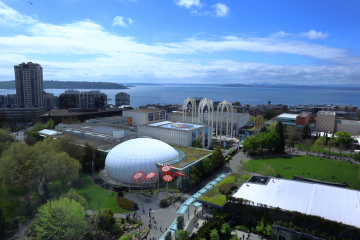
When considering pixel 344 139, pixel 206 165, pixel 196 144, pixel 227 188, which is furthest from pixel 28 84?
pixel 344 139

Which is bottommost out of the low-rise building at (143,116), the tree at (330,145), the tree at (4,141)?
the tree at (330,145)

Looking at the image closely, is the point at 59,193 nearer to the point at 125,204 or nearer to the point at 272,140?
the point at 125,204

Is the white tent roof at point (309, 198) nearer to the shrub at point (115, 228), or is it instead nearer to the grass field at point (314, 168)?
the grass field at point (314, 168)

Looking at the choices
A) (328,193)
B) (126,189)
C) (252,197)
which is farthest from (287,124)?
(126,189)

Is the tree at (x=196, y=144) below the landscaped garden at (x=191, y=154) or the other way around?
the other way around

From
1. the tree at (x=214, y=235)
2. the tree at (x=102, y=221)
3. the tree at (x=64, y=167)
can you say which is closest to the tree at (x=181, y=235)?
the tree at (x=214, y=235)

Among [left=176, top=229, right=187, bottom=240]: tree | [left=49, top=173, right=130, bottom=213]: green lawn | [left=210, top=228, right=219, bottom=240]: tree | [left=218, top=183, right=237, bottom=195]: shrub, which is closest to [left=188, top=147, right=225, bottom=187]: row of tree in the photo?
[left=218, top=183, right=237, bottom=195]: shrub

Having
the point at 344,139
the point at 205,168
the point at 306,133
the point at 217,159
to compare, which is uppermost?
the point at 306,133
